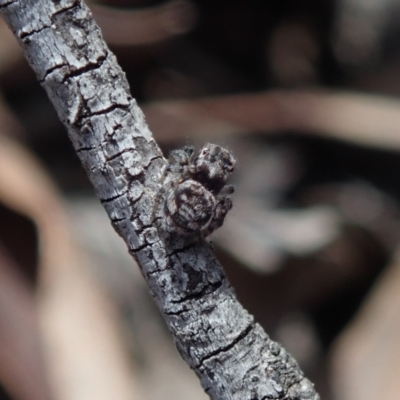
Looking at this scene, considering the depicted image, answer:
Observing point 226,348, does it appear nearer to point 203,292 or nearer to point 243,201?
point 203,292

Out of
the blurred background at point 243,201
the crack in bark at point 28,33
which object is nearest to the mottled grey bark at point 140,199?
the crack in bark at point 28,33

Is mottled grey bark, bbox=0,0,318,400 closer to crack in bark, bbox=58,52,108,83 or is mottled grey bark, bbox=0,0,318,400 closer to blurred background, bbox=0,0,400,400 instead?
crack in bark, bbox=58,52,108,83

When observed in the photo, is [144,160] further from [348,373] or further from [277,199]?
[277,199]

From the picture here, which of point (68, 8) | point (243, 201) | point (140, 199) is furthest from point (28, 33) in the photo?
point (243, 201)

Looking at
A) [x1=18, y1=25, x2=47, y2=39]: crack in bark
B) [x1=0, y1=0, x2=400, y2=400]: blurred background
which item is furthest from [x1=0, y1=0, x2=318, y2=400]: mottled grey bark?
[x1=0, y1=0, x2=400, y2=400]: blurred background

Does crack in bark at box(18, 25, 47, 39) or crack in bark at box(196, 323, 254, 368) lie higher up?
crack in bark at box(18, 25, 47, 39)
